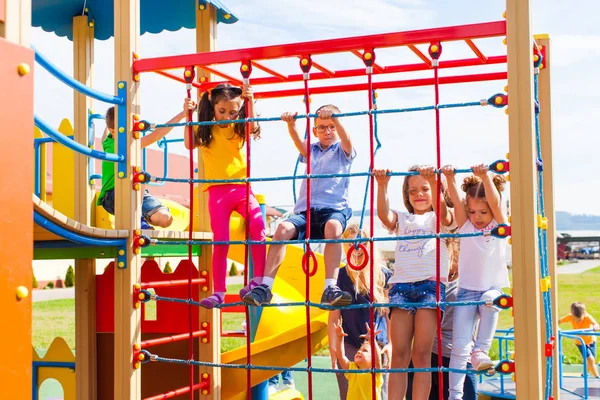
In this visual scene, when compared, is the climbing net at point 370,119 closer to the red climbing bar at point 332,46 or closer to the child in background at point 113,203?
the red climbing bar at point 332,46

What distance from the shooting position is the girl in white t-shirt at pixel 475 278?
4.05 meters

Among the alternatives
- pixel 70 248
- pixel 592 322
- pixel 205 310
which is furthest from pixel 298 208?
pixel 592 322

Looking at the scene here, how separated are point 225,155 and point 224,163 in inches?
2.0

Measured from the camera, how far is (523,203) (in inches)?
135

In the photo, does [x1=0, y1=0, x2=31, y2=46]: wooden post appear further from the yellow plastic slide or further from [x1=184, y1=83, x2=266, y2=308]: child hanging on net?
the yellow plastic slide

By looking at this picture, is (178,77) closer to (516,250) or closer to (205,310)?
(205,310)

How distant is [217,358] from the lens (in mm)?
4996

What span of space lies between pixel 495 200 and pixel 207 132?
1.72 m

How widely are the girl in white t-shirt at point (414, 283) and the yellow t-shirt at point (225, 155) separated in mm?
901

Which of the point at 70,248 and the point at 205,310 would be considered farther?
the point at 205,310

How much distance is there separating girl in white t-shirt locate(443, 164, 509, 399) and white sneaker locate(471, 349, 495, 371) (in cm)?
1

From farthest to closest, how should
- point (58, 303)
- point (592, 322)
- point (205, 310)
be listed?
point (58, 303), point (592, 322), point (205, 310)

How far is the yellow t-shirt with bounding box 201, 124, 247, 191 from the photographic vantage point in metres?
4.46

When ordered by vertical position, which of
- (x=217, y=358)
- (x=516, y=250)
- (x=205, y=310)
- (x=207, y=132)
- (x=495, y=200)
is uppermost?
(x=207, y=132)
